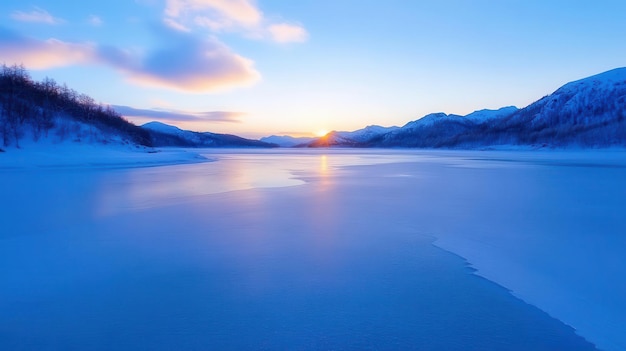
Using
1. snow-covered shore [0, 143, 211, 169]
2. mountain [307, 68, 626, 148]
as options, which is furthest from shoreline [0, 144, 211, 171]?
mountain [307, 68, 626, 148]

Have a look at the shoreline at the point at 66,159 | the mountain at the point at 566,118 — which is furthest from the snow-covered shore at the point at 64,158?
the mountain at the point at 566,118

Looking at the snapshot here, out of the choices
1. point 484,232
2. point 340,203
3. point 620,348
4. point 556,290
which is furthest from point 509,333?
point 340,203

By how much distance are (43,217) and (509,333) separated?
810 centimetres

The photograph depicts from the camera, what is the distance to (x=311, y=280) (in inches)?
143

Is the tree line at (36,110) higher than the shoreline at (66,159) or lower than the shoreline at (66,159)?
higher

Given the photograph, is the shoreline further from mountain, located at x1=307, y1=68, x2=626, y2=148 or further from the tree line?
mountain, located at x1=307, y1=68, x2=626, y2=148

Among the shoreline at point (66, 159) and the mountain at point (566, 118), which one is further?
the mountain at point (566, 118)

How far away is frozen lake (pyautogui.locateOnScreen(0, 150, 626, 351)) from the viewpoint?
2.60 metres

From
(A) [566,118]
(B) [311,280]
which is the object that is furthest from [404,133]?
(B) [311,280]

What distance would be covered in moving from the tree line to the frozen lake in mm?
33188

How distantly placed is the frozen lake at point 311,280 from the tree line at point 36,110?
1307 inches

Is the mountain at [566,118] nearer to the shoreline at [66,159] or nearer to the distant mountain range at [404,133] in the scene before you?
the distant mountain range at [404,133]

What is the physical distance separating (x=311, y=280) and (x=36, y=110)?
45132 millimetres

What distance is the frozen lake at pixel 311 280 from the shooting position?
2.60 meters
